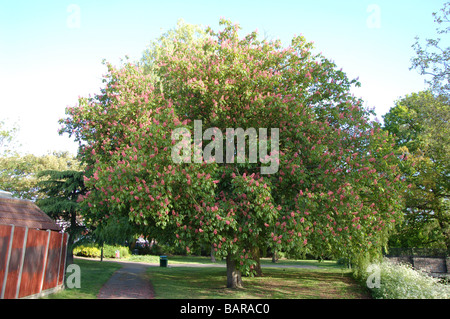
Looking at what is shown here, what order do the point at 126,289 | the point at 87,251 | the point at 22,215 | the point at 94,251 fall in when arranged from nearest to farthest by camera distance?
the point at 22,215 < the point at 126,289 < the point at 87,251 < the point at 94,251

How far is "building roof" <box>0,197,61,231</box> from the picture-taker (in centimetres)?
1217

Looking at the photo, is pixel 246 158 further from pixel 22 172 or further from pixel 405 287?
pixel 22 172

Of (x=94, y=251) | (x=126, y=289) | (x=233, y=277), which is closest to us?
(x=126, y=289)

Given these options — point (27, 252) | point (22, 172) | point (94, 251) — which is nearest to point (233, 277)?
point (27, 252)

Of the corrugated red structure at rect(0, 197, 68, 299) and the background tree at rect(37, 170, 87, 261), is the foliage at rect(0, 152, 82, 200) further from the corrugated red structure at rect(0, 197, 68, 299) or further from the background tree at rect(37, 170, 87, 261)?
the corrugated red structure at rect(0, 197, 68, 299)

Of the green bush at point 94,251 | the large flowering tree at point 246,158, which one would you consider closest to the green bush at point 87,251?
the green bush at point 94,251

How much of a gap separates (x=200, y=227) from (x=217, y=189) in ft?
6.47

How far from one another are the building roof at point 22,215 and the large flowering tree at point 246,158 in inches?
83.2

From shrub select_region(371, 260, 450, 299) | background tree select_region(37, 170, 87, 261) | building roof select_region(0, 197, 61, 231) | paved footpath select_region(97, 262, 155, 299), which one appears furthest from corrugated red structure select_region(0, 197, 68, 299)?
shrub select_region(371, 260, 450, 299)

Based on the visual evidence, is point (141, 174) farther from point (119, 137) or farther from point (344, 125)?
point (344, 125)

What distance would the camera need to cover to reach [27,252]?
1110 centimetres

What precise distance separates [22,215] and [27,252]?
235 centimetres

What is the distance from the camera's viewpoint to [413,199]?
29.0m
